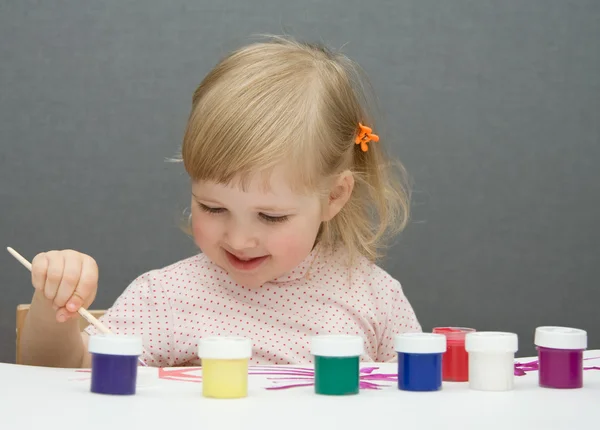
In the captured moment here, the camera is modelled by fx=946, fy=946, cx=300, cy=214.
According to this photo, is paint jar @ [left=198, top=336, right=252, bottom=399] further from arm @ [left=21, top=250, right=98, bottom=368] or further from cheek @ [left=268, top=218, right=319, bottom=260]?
cheek @ [left=268, top=218, right=319, bottom=260]

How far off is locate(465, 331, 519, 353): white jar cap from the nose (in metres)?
0.41

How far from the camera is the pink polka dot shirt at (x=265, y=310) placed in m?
1.29

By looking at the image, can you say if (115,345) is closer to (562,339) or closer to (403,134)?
(562,339)

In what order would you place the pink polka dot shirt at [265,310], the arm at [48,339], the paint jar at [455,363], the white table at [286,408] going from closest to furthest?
the white table at [286,408]
the paint jar at [455,363]
the arm at [48,339]
the pink polka dot shirt at [265,310]

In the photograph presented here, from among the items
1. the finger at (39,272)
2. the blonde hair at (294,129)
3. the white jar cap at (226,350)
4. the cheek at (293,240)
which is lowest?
the white jar cap at (226,350)

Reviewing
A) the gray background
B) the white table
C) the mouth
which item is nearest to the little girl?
the mouth

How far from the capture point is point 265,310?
134cm

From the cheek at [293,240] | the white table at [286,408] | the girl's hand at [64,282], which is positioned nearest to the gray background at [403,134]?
the cheek at [293,240]

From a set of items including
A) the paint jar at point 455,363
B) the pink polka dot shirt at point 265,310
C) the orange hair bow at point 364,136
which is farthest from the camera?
the orange hair bow at point 364,136

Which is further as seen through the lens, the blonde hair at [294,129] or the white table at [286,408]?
the blonde hair at [294,129]

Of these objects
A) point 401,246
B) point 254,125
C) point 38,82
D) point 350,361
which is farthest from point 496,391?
point 38,82

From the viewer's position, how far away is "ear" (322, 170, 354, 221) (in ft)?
4.41

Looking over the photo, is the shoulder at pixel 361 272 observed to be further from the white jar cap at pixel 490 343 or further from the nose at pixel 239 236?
the white jar cap at pixel 490 343

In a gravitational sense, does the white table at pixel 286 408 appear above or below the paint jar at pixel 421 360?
below
